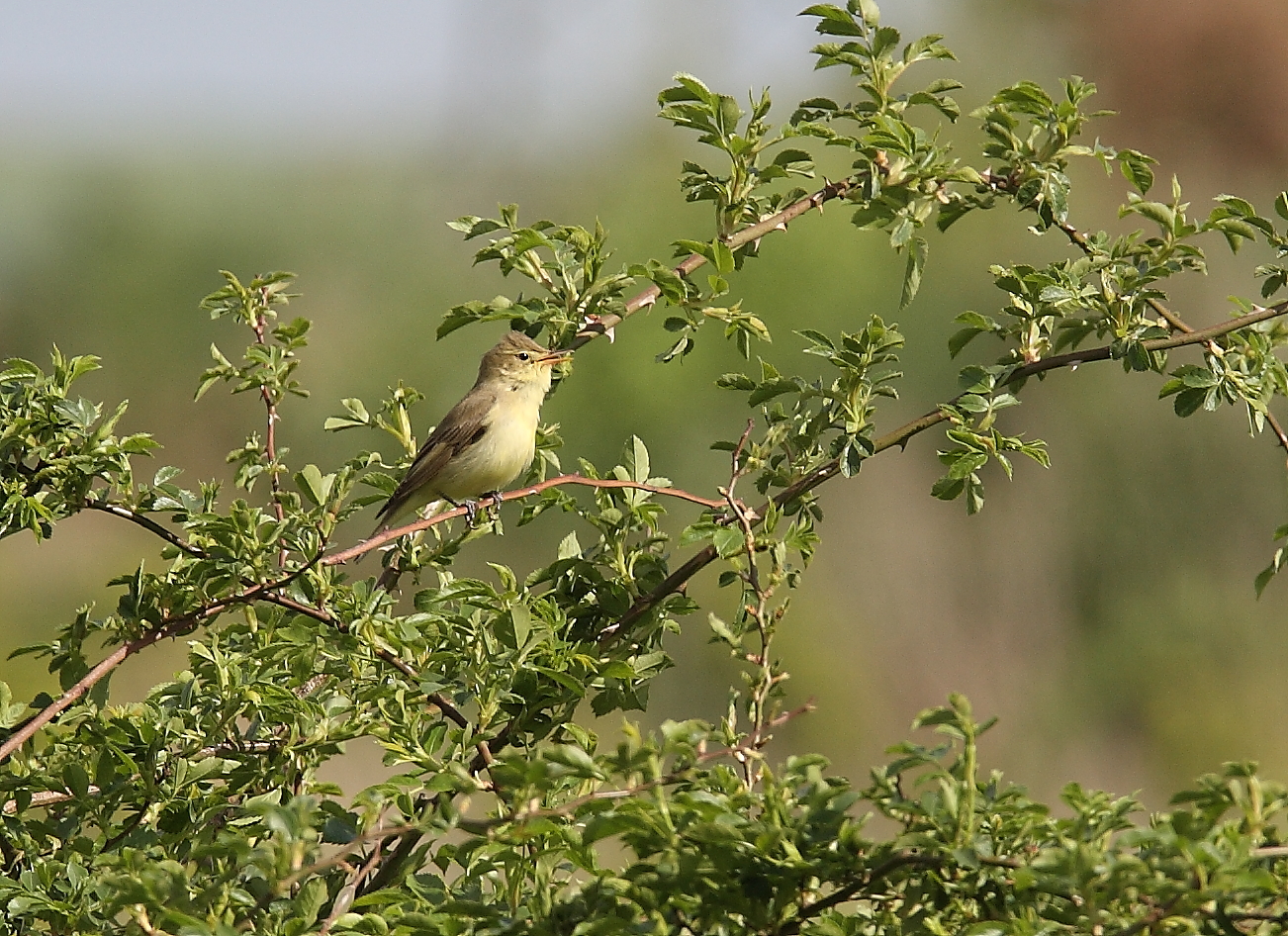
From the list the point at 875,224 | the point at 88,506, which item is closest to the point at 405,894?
the point at 88,506

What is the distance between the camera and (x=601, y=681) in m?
2.47

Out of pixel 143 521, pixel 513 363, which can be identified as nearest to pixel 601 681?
pixel 143 521

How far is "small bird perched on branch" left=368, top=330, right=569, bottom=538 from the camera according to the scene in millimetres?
5144

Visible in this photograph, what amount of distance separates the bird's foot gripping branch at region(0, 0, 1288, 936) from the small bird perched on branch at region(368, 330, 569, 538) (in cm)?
189

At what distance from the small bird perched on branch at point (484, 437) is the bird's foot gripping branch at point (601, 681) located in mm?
1893

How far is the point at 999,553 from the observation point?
16391mm

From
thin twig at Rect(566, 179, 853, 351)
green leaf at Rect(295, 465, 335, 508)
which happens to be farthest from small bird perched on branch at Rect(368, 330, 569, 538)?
green leaf at Rect(295, 465, 335, 508)

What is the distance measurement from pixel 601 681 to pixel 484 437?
9.67 ft

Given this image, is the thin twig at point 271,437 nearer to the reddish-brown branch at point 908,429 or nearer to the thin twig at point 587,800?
the reddish-brown branch at point 908,429

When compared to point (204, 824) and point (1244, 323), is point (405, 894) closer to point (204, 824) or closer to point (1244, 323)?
point (204, 824)

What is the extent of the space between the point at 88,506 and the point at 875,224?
154 centimetres

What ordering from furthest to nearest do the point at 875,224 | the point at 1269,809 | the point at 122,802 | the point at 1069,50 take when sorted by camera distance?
the point at 1069,50 → the point at 875,224 → the point at 122,802 → the point at 1269,809

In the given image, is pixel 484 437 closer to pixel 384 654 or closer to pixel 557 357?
pixel 557 357

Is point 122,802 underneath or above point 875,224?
underneath
